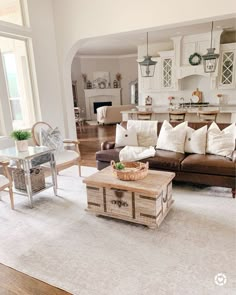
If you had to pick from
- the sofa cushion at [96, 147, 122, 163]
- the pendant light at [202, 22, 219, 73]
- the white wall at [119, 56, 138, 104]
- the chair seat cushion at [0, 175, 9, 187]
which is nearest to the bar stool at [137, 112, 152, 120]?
the pendant light at [202, 22, 219, 73]

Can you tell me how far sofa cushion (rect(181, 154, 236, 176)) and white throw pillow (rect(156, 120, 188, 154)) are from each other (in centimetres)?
32

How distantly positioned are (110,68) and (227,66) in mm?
5814

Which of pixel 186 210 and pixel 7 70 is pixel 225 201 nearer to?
pixel 186 210

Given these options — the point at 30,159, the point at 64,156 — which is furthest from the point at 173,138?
the point at 30,159

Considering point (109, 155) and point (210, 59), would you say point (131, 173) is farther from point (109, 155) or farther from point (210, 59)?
point (210, 59)

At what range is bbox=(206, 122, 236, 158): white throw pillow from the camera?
3.18 metres

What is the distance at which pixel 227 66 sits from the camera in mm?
7098

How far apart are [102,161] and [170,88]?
17.0 ft

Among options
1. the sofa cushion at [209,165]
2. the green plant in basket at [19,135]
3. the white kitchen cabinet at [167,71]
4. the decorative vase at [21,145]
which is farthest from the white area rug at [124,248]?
the white kitchen cabinet at [167,71]

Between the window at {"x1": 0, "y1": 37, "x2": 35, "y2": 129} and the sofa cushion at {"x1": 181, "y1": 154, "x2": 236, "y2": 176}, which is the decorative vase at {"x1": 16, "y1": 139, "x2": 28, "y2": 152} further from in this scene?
the sofa cushion at {"x1": 181, "y1": 154, "x2": 236, "y2": 176}

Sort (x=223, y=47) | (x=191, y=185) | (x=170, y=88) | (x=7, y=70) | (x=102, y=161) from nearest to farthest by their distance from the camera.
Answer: (x=191, y=185) < (x=102, y=161) < (x=7, y=70) < (x=223, y=47) < (x=170, y=88)

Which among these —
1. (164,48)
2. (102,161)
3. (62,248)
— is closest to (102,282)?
(62,248)

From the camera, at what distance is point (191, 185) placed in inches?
134

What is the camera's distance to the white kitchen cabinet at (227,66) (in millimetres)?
6938
